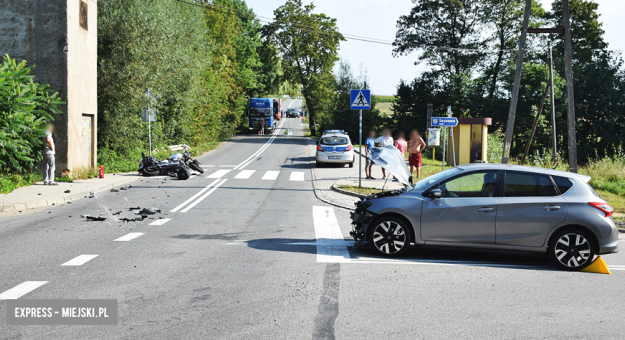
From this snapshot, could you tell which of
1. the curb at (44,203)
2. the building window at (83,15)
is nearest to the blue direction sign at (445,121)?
the curb at (44,203)

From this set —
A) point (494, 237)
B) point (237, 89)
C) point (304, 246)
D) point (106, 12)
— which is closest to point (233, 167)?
point (106, 12)

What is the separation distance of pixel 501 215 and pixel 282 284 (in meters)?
3.36

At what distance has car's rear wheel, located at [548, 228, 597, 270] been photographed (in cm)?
690

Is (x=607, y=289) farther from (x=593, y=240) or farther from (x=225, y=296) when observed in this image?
(x=225, y=296)

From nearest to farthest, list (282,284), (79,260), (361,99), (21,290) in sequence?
(21,290) → (282,284) → (79,260) → (361,99)

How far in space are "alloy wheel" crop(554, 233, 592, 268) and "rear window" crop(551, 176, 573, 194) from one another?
64cm

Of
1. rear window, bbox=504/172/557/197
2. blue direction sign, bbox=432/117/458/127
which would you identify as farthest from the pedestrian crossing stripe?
rear window, bbox=504/172/557/197

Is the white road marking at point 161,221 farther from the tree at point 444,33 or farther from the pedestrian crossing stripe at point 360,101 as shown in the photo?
the tree at point 444,33

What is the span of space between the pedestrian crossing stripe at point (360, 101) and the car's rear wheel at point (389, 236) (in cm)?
846

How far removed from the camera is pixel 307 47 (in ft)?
179

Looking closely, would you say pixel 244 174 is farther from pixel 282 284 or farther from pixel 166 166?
pixel 282 284

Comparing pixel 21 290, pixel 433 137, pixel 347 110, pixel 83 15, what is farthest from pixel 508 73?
pixel 21 290

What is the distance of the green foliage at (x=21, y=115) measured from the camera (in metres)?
14.4

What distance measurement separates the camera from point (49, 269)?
6.38 m
